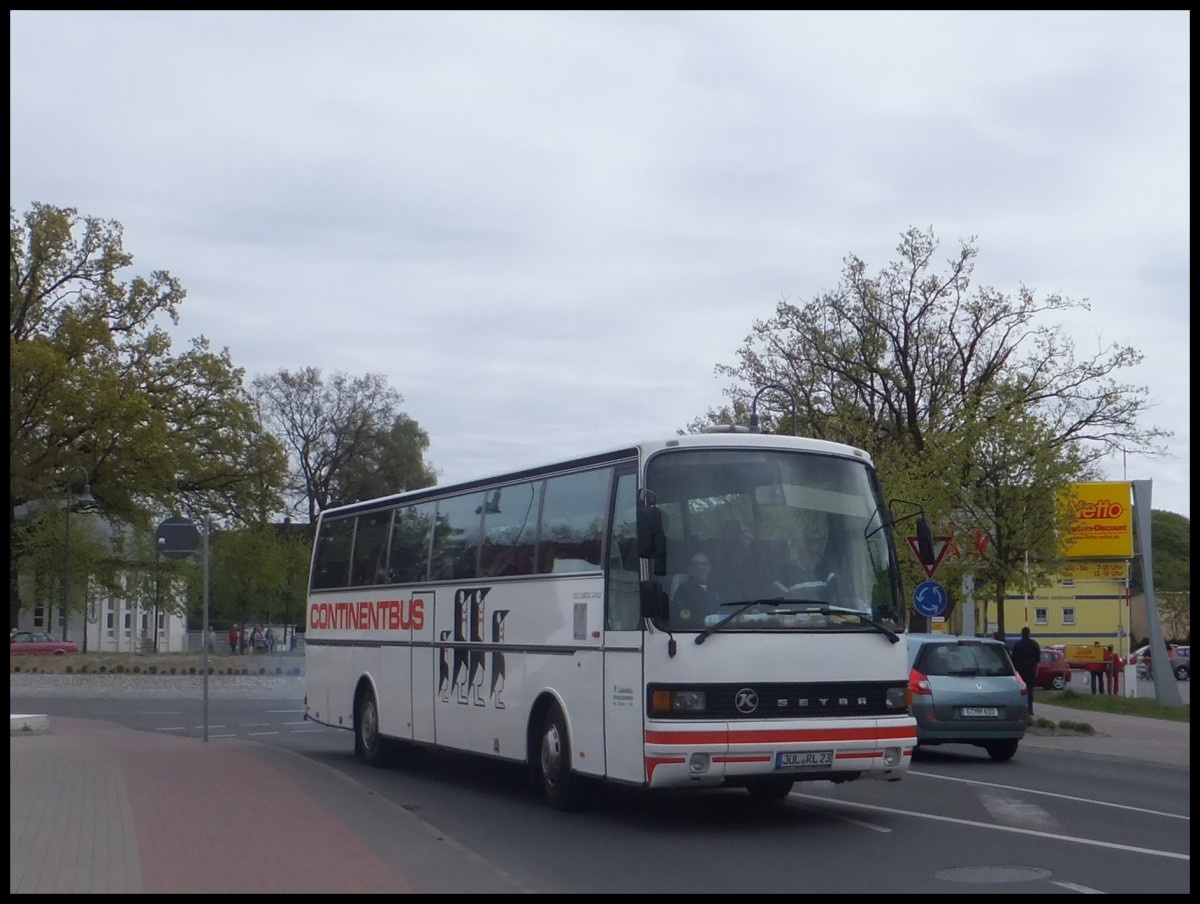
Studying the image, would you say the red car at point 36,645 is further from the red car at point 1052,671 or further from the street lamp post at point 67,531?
the red car at point 1052,671

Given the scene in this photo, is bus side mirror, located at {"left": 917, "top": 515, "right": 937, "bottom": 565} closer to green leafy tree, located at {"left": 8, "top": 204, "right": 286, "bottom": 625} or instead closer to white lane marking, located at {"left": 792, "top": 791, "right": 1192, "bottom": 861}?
white lane marking, located at {"left": 792, "top": 791, "right": 1192, "bottom": 861}

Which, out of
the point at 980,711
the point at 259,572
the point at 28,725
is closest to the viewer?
the point at 980,711

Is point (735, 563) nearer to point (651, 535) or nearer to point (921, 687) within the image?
point (651, 535)

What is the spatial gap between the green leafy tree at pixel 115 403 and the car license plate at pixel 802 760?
4083cm

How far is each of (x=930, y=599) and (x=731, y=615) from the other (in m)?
13.4

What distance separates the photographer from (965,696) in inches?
766

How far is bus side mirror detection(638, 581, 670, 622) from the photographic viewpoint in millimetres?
11828

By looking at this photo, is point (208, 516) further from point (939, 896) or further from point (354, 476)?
point (939, 896)

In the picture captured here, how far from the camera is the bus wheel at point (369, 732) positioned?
1852cm

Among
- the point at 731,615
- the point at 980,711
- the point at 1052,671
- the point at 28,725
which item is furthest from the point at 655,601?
the point at 1052,671

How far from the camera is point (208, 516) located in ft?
177

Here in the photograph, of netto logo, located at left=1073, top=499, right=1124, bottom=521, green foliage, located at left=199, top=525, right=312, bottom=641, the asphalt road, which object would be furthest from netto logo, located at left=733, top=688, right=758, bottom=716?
netto logo, located at left=1073, top=499, right=1124, bottom=521

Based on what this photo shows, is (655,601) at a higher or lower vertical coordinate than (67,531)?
lower

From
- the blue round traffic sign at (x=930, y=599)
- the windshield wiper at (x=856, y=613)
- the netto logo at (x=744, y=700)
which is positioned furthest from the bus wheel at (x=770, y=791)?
the blue round traffic sign at (x=930, y=599)
